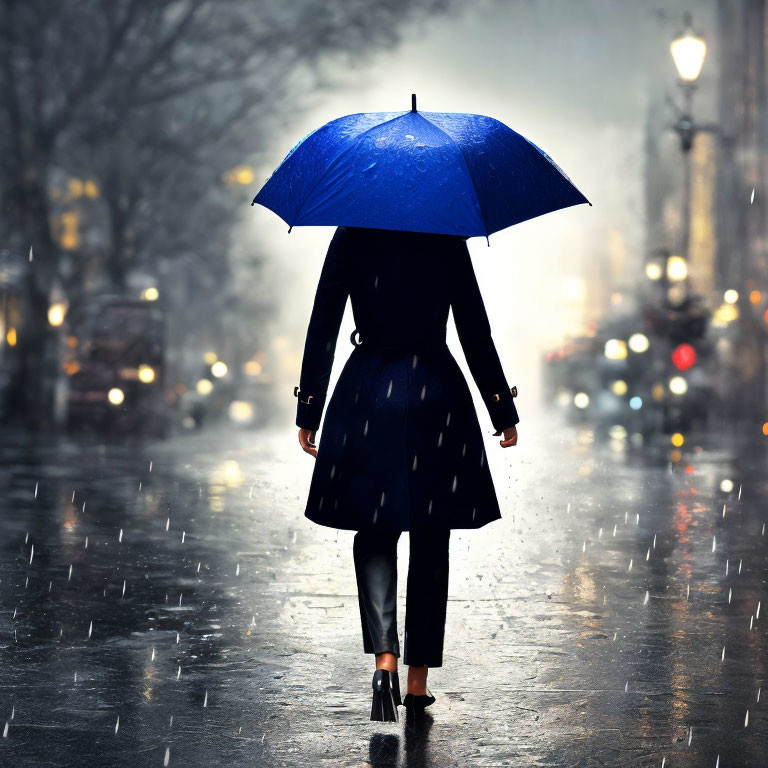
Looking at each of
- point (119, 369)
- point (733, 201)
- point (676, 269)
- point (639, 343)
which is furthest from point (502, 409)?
point (733, 201)

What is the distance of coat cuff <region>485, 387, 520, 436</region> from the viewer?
5707 millimetres

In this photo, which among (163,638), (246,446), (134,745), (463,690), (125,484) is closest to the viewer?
(134,745)

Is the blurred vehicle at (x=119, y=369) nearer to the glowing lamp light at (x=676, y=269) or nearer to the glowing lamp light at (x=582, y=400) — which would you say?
the glowing lamp light at (x=676, y=269)

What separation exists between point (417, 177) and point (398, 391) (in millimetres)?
754

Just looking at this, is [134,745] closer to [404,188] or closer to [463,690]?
[463,690]

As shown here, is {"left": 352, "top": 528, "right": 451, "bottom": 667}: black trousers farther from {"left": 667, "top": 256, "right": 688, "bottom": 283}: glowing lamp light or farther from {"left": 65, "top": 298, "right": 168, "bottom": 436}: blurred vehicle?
{"left": 667, "top": 256, "right": 688, "bottom": 283}: glowing lamp light

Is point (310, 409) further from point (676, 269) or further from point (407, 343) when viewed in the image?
point (676, 269)

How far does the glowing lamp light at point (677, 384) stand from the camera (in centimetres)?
2662

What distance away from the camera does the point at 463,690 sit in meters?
5.93

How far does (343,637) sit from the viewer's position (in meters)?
6.96

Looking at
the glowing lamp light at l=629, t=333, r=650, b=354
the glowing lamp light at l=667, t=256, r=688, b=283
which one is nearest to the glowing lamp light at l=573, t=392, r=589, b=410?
the glowing lamp light at l=629, t=333, r=650, b=354

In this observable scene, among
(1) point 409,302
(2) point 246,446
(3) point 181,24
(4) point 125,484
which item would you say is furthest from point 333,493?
(3) point 181,24

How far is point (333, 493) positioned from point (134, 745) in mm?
1126

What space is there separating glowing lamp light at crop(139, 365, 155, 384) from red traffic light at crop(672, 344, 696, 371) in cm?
916
